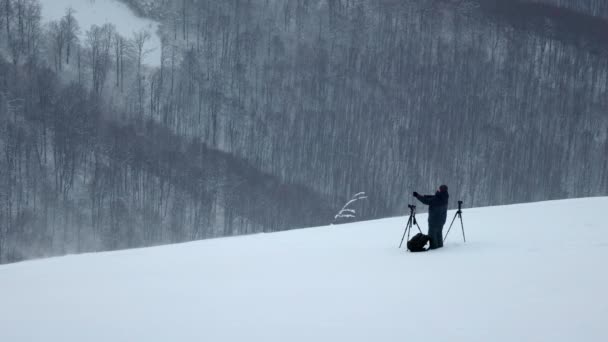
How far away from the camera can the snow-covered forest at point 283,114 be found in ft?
174

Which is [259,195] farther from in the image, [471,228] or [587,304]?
[587,304]

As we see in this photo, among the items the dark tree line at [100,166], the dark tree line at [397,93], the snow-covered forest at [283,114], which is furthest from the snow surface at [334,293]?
the dark tree line at [397,93]

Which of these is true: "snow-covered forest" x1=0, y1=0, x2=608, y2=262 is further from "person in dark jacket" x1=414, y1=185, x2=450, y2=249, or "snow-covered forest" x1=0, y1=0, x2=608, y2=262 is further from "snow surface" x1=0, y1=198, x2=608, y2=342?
"person in dark jacket" x1=414, y1=185, x2=450, y2=249

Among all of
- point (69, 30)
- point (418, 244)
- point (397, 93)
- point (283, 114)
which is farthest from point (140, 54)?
point (418, 244)

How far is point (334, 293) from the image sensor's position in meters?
7.26

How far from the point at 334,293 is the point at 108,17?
64.3 m

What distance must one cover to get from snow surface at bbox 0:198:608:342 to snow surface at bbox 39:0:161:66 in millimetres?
55283

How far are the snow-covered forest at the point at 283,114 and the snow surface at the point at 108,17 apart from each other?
2.89ft

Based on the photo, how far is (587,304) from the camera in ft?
18.8

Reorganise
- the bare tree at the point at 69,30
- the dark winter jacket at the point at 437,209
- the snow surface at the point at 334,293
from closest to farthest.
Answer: the snow surface at the point at 334,293 → the dark winter jacket at the point at 437,209 → the bare tree at the point at 69,30

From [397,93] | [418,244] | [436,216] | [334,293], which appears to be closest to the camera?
[334,293]

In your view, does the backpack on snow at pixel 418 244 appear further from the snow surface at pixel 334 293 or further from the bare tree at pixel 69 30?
the bare tree at pixel 69 30

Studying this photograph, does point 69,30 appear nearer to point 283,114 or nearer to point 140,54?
point 140,54

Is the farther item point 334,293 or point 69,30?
point 69,30
